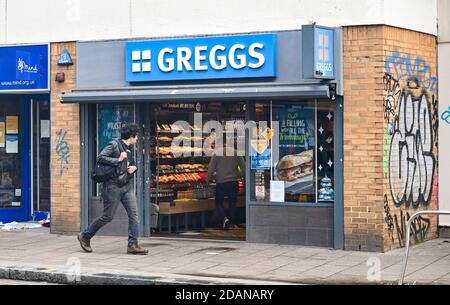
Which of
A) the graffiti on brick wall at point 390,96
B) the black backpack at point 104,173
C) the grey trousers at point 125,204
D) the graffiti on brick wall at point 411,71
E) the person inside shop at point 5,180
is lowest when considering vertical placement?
the grey trousers at point 125,204

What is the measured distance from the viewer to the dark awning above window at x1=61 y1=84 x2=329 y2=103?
45.0ft

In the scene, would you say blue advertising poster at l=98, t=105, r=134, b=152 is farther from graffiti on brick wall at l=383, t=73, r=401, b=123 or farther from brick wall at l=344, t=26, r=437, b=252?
graffiti on brick wall at l=383, t=73, r=401, b=123

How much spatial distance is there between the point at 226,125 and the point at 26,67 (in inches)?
149

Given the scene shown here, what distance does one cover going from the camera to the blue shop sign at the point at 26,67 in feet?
53.1

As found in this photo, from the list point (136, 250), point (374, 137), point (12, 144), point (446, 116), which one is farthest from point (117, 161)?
point (446, 116)

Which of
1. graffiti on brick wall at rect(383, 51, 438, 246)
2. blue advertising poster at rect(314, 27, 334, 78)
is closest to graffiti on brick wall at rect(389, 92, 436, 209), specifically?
graffiti on brick wall at rect(383, 51, 438, 246)

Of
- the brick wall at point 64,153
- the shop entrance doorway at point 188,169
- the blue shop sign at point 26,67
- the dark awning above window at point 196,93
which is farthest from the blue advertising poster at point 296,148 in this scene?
the blue shop sign at point 26,67

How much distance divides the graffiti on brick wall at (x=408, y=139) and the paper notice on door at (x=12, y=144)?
7808 mm

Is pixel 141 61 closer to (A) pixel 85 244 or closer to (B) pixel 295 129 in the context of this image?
(B) pixel 295 129

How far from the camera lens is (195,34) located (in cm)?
1487

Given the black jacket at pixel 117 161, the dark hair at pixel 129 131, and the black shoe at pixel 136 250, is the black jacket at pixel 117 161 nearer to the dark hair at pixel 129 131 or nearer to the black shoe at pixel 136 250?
the dark hair at pixel 129 131

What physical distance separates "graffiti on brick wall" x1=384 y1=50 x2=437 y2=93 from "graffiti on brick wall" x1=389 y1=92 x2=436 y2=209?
0.75ft

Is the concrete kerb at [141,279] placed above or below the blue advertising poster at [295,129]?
below

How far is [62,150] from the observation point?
16.1m
